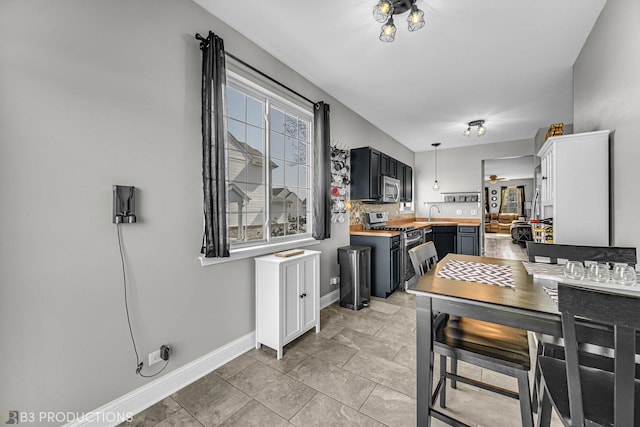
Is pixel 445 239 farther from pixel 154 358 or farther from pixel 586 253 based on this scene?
pixel 154 358

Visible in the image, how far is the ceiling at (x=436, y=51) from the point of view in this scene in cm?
200

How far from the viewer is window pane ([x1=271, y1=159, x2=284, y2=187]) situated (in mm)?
2711

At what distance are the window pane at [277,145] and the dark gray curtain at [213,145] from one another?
787mm

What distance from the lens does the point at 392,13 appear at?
1.98m

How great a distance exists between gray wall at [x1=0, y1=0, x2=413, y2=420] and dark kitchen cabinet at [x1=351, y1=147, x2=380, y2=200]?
7.93 ft

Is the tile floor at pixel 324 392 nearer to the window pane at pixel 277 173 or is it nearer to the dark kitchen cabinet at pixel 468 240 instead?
the window pane at pixel 277 173

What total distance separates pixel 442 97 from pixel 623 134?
208 centimetres

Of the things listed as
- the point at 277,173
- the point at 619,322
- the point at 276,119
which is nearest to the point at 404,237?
the point at 277,173

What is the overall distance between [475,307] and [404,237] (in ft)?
9.41

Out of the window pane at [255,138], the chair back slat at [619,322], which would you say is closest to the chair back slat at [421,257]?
the chair back slat at [619,322]

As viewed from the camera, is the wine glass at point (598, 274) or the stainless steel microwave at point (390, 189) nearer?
the wine glass at point (598, 274)

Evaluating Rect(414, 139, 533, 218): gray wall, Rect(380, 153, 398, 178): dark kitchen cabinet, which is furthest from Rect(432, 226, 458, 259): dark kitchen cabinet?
Rect(380, 153, 398, 178): dark kitchen cabinet

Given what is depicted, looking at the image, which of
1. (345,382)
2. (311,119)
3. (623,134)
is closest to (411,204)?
(311,119)

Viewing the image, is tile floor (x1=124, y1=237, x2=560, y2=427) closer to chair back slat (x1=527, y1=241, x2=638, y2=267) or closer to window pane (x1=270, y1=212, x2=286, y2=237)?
chair back slat (x1=527, y1=241, x2=638, y2=267)
